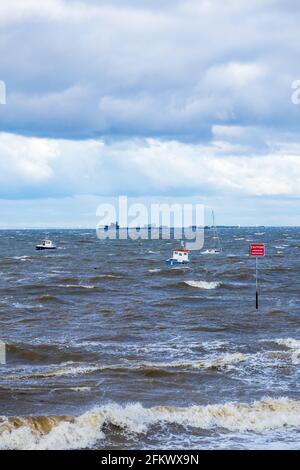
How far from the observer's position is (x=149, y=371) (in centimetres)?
2347

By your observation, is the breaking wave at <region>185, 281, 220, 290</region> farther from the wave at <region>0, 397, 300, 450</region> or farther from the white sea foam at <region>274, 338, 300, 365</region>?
the wave at <region>0, 397, 300, 450</region>

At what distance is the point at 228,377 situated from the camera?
74.8 feet

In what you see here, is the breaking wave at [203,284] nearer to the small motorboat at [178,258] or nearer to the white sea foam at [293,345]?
the small motorboat at [178,258]

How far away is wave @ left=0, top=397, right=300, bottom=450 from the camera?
640 inches

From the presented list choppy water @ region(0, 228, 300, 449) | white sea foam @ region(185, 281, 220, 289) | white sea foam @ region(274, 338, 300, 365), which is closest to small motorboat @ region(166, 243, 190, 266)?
white sea foam @ region(185, 281, 220, 289)

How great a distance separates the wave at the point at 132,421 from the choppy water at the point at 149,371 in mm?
31

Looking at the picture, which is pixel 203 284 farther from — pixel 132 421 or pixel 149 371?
pixel 132 421

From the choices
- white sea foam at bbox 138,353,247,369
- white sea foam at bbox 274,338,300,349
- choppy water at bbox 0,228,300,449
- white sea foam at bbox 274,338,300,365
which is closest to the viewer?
choppy water at bbox 0,228,300,449

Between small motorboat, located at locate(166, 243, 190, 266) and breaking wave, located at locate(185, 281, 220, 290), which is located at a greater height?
small motorboat, located at locate(166, 243, 190, 266)

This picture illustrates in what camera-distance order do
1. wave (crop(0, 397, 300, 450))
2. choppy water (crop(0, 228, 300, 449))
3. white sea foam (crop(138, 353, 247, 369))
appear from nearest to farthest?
wave (crop(0, 397, 300, 450)) < choppy water (crop(0, 228, 300, 449)) < white sea foam (crop(138, 353, 247, 369))

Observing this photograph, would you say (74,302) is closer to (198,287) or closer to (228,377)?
(198,287)

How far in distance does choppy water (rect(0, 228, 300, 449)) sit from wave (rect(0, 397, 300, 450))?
0.10 feet

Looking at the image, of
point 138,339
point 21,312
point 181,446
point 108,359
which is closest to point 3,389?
point 108,359
